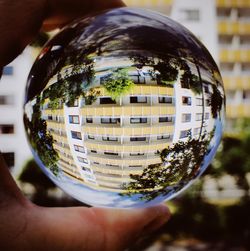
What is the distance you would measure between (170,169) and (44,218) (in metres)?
0.28

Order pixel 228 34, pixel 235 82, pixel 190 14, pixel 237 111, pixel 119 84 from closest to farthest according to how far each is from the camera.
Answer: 1. pixel 119 84
2. pixel 237 111
3. pixel 190 14
4. pixel 235 82
5. pixel 228 34

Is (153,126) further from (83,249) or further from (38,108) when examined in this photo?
(83,249)

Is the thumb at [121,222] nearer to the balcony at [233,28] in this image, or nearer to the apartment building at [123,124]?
the apartment building at [123,124]

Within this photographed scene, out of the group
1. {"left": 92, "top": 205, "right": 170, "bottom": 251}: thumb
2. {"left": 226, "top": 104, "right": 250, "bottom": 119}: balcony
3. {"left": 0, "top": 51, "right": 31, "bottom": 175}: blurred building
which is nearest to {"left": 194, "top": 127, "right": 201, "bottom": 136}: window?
{"left": 92, "top": 205, "right": 170, "bottom": 251}: thumb

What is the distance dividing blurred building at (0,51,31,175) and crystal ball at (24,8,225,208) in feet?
22.8

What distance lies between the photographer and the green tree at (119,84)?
576 mm

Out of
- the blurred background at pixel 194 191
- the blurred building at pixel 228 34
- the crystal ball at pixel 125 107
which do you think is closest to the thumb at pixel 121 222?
the crystal ball at pixel 125 107

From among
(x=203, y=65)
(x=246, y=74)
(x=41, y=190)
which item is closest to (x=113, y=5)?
(x=203, y=65)

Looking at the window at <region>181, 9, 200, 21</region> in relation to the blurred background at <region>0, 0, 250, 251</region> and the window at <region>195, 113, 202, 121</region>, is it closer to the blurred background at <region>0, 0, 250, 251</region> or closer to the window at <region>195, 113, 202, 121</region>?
the blurred background at <region>0, 0, 250, 251</region>

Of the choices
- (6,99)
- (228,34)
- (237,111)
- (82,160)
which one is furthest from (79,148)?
(228,34)

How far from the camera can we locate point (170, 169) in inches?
24.9

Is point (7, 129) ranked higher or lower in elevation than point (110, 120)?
lower

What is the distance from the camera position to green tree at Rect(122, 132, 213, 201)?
0.62 m

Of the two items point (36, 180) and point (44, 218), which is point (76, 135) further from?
point (36, 180)
